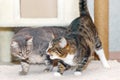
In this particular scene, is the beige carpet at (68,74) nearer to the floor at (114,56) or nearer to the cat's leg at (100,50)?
the cat's leg at (100,50)

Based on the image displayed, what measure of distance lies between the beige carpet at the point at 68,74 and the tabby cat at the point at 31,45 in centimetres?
4

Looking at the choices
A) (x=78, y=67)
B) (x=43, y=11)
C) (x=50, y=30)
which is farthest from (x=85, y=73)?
(x=43, y=11)

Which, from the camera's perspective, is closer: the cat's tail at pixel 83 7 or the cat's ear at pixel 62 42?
the cat's ear at pixel 62 42

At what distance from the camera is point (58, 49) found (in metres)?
0.83

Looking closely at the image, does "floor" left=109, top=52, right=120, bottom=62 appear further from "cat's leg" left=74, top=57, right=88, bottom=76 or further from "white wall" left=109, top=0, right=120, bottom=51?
"cat's leg" left=74, top=57, right=88, bottom=76

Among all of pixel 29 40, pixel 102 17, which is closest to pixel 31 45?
pixel 29 40

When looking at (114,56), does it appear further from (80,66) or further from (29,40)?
(29,40)

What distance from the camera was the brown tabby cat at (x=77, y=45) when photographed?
83 centimetres

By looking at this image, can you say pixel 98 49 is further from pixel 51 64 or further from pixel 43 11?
pixel 43 11

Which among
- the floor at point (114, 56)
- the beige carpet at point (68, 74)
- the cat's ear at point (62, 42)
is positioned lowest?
the beige carpet at point (68, 74)

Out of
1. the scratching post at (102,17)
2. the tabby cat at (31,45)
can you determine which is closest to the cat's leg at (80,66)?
the tabby cat at (31,45)

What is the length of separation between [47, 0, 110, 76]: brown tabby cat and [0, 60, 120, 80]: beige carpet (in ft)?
0.09

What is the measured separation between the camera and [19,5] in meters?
1.12

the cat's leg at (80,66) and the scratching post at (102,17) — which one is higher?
the scratching post at (102,17)
